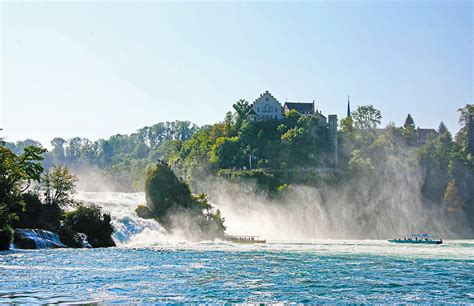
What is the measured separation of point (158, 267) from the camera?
173ft

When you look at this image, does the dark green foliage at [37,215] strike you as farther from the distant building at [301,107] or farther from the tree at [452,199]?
the distant building at [301,107]

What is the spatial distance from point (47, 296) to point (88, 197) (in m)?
66.1

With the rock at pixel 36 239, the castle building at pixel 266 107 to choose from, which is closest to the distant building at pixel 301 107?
the castle building at pixel 266 107

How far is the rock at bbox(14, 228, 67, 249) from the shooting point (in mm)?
68188

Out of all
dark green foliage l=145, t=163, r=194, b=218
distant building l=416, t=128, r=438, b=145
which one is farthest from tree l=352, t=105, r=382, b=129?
dark green foliage l=145, t=163, r=194, b=218

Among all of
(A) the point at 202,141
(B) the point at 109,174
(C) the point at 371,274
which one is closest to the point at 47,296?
(C) the point at 371,274

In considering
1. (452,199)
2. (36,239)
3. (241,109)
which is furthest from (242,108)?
(36,239)

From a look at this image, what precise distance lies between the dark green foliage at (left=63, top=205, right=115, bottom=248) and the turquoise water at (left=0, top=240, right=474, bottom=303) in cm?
983

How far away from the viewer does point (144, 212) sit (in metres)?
95.8

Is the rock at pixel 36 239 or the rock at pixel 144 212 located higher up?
the rock at pixel 144 212

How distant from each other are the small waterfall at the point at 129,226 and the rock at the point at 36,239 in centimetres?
989

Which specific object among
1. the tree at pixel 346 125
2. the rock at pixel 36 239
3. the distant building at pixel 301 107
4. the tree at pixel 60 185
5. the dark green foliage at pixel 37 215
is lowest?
the rock at pixel 36 239

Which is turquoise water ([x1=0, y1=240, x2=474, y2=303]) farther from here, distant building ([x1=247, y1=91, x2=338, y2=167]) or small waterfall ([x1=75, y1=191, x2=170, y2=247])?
distant building ([x1=247, y1=91, x2=338, y2=167])

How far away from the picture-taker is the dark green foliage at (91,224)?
77375mm
